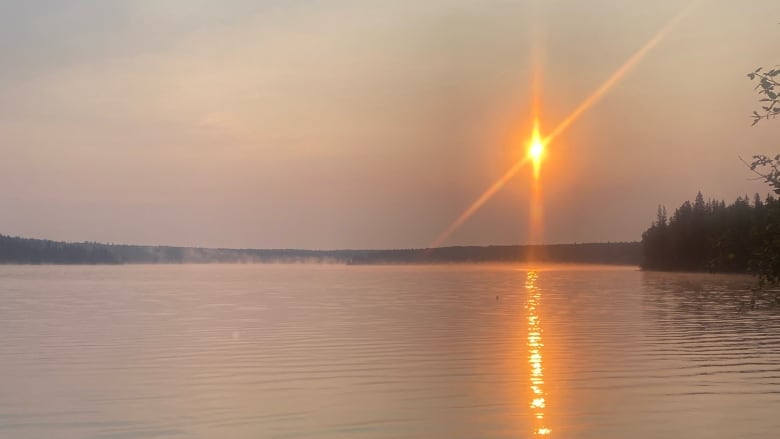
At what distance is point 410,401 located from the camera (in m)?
26.8

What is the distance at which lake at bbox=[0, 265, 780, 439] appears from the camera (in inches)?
918

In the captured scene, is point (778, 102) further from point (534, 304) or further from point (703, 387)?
point (534, 304)

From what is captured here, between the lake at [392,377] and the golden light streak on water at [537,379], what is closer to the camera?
the golden light streak on water at [537,379]

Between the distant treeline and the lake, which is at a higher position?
the distant treeline

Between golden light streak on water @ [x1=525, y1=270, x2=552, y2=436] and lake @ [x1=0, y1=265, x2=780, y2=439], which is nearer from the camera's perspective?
golden light streak on water @ [x1=525, y1=270, x2=552, y2=436]

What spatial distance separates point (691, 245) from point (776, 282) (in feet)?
607

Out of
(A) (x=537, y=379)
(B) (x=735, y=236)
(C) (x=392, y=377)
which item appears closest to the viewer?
(A) (x=537, y=379)

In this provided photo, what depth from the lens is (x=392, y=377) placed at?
32.1 meters

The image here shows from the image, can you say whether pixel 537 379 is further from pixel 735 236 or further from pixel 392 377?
pixel 735 236

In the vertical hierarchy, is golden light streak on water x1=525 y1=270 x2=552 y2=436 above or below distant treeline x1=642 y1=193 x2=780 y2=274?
below

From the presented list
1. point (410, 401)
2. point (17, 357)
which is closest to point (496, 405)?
point (410, 401)

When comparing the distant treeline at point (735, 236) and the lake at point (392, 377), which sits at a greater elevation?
the distant treeline at point (735, 236)

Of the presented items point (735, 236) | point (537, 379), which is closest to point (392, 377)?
point (537, 379)

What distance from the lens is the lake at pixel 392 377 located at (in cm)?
2333
